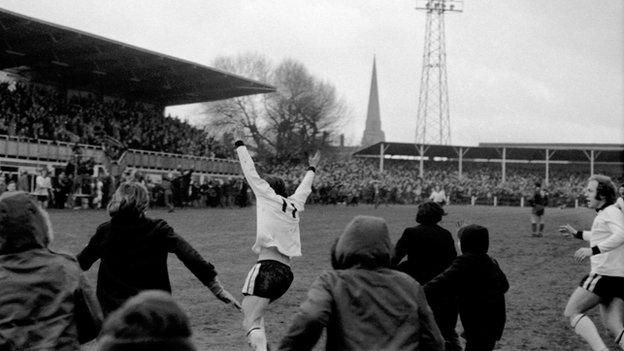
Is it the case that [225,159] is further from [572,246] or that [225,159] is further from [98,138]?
[572,246]

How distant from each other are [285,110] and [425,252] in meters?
60.5

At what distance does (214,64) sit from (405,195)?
87.2ft

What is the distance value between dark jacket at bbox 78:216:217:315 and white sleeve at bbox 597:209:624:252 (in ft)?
12.2

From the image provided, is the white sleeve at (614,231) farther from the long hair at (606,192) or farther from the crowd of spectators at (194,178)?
the crowd of spectators at (194,178)

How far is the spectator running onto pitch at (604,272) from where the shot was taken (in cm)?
605

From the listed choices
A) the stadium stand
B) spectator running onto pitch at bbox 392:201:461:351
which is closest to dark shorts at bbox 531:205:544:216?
the stadium stand

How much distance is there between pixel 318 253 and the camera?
15000mm

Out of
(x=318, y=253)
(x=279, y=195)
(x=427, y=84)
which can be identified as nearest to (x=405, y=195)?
(x=427, y=84)

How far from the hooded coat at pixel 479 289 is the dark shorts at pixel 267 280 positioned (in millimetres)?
1452

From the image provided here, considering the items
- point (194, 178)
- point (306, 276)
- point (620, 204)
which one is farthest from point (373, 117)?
point (620, 204)

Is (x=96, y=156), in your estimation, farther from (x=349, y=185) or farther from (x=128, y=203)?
(x=128, y=203)

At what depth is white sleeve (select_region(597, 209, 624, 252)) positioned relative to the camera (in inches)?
236

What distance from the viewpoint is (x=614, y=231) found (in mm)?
6023

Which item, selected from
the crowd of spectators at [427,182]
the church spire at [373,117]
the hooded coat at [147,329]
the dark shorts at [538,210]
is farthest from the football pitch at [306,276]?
the church spire at [373,117]
